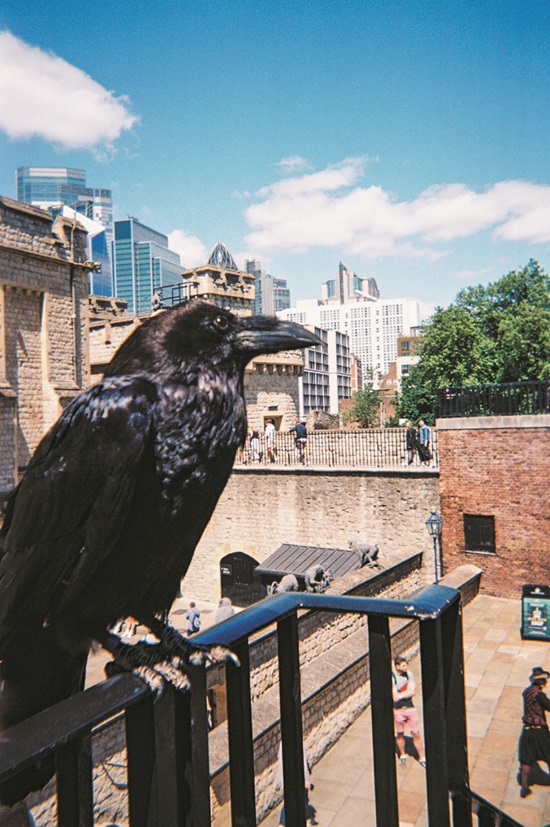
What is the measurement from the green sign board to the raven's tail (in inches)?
487

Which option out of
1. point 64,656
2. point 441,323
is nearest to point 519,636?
point 64,656

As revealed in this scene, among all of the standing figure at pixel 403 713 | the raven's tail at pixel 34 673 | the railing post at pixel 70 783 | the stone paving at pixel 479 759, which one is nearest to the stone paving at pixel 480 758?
the stone paving at pixel 479 759

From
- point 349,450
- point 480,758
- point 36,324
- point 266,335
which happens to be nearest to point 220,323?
point 266,335

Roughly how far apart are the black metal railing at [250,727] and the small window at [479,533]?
51.8ft

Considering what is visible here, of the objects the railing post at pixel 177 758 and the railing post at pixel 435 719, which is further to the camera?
the railing post at pixel 435 719

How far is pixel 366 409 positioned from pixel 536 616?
50.9 metres

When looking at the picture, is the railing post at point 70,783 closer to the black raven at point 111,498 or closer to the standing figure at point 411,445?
the black raven at point 111,498

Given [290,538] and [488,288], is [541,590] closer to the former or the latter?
[290,538]

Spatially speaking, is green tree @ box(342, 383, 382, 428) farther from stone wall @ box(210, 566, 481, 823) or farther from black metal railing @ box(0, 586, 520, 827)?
black metal railing @ box(0, 586, 520, 827)

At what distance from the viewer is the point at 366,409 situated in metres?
63.1

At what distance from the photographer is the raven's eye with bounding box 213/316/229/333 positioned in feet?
7.40

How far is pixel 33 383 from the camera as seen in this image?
22094 millimetres

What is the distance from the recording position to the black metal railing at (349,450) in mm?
19547

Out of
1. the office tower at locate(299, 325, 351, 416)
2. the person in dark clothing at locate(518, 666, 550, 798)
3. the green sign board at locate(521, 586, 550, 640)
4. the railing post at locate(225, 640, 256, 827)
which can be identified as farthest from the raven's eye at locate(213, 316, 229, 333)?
the office tower at locate(299, 325, 351, 416)
